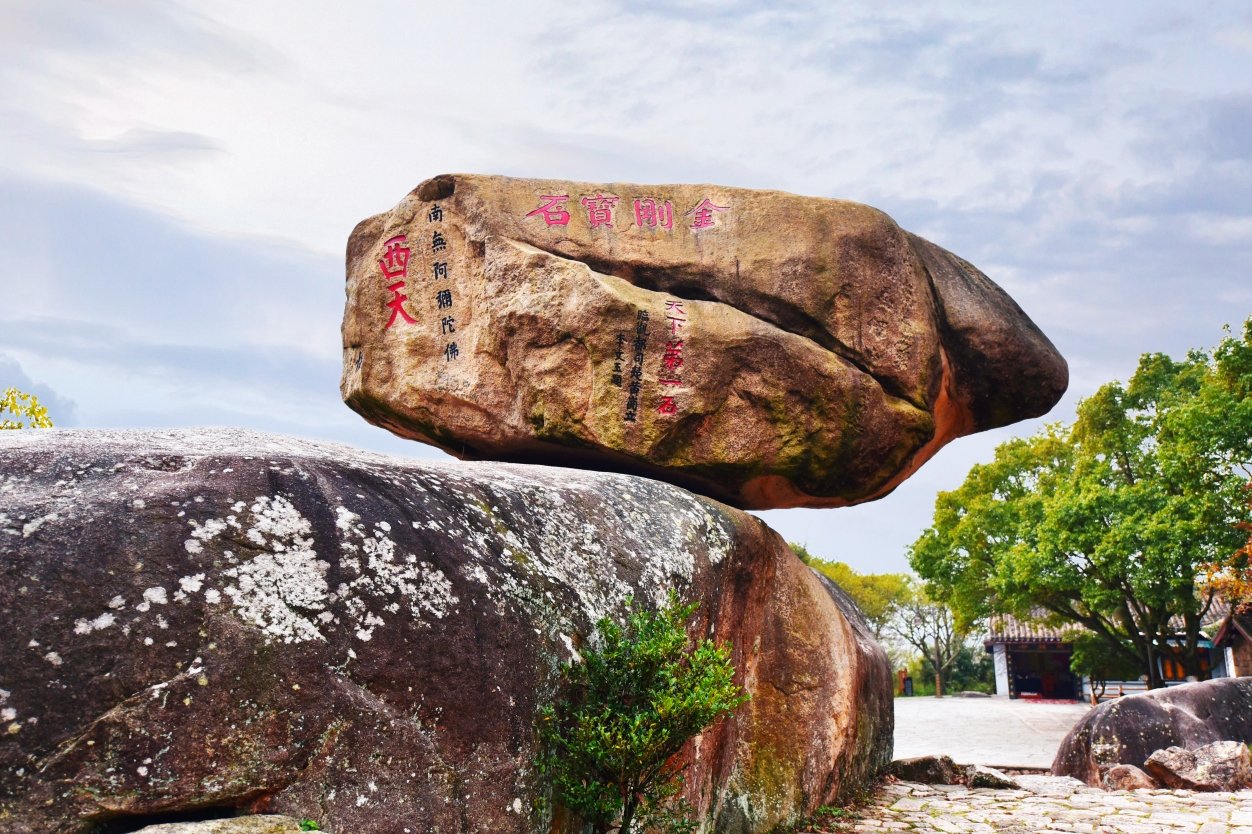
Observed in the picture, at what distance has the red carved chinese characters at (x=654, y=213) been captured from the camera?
26.8ft

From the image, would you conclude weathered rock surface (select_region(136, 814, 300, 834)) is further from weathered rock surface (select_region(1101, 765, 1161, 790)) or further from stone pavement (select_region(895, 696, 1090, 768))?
stone pavement (select_region(895, 696, 1090, 768))

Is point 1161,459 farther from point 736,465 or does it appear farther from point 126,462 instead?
point 126,462

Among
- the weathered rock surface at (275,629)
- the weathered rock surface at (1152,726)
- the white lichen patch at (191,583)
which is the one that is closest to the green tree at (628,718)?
the weathered rock surface at (275,629)

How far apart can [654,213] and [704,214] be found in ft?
1.44

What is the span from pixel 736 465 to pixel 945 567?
19418mm

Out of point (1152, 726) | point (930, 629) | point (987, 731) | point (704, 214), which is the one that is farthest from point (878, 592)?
point (704, 214)

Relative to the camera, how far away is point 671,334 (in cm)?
759

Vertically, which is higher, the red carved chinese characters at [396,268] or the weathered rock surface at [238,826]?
the red carved chinese characters at [396,268]

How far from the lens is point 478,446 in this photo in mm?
8297

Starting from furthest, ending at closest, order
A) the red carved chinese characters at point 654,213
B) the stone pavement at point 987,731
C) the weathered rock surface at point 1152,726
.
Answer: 1. the stone pavement at point 987,731
2. the weathered rock surface at point 1152,726
3. the red carved chinese characters at point 654,213

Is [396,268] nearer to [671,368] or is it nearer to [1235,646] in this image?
[671,368]

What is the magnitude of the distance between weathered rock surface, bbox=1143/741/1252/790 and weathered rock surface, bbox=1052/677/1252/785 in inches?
18.7

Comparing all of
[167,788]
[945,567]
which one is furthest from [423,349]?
[945,567]

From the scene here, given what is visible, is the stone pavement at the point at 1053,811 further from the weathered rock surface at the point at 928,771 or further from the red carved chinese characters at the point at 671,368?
the red carved chinese characters at the point at 671,368
